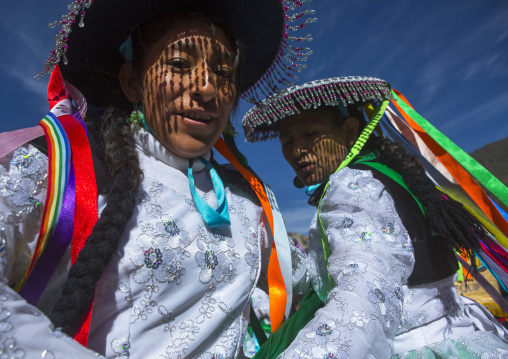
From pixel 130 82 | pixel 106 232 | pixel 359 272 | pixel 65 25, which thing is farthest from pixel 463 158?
pixel 65 25

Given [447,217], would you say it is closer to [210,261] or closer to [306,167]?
[306,167]

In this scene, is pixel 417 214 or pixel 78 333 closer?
pixel 78 333

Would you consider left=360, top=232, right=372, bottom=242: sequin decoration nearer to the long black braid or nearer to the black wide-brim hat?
the long black braid

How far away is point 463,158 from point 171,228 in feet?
6.25

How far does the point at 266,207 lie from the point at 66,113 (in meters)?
0.93

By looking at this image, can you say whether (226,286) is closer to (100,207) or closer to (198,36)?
(100,207)

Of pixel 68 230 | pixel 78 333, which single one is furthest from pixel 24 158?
pixel 78 333

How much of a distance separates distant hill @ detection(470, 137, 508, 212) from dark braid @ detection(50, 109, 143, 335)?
20.5 m

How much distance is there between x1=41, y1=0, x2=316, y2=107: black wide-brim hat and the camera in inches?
57.3

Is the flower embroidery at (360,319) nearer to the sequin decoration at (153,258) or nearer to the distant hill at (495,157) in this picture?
the sequin decoration at (153,258)

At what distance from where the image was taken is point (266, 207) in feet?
5.53

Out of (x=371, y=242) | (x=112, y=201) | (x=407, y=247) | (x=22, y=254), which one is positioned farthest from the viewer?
(x=407, y=247)

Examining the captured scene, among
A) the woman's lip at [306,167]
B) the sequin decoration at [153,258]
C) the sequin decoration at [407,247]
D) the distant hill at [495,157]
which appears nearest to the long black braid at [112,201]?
the sequin decoration at [153,258]

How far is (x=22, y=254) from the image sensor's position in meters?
0.97
